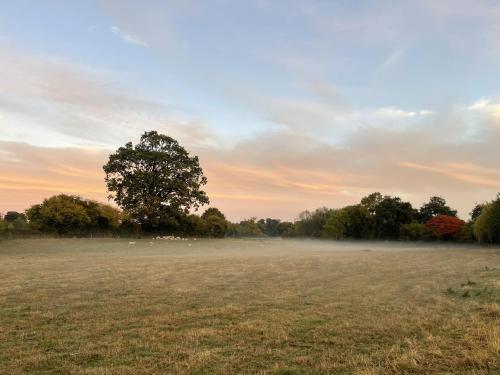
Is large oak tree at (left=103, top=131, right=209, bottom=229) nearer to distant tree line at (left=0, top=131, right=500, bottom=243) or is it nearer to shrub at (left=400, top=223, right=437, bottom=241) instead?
distant tree line at (left=0, top=131, right=500, bottom=243)

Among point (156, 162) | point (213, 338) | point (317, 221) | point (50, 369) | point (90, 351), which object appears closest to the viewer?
point (50, 369)

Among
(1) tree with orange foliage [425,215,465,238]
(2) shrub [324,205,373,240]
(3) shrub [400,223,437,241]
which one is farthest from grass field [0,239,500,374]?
(2) shrub [324,205,373,240]

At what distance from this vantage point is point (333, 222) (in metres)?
107

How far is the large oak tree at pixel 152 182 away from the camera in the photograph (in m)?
68.1

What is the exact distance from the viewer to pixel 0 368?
6.57 m

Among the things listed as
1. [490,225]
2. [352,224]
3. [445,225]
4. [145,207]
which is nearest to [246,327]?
[145,207]

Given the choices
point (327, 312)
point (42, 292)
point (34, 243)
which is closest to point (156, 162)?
point (34, 243)

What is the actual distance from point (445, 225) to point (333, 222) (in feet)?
90.5

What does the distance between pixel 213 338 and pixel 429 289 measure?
10.6 metres

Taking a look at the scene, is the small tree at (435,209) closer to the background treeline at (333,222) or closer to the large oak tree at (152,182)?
the background treeline at (333,222)

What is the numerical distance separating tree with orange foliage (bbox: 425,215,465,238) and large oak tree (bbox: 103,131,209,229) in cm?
5168

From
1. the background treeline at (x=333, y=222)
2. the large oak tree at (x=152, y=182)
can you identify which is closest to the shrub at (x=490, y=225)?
the background treeline at (x=333, y=222)

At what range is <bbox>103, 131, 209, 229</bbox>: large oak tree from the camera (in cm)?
6812

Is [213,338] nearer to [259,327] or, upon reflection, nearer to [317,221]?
[259,327]
